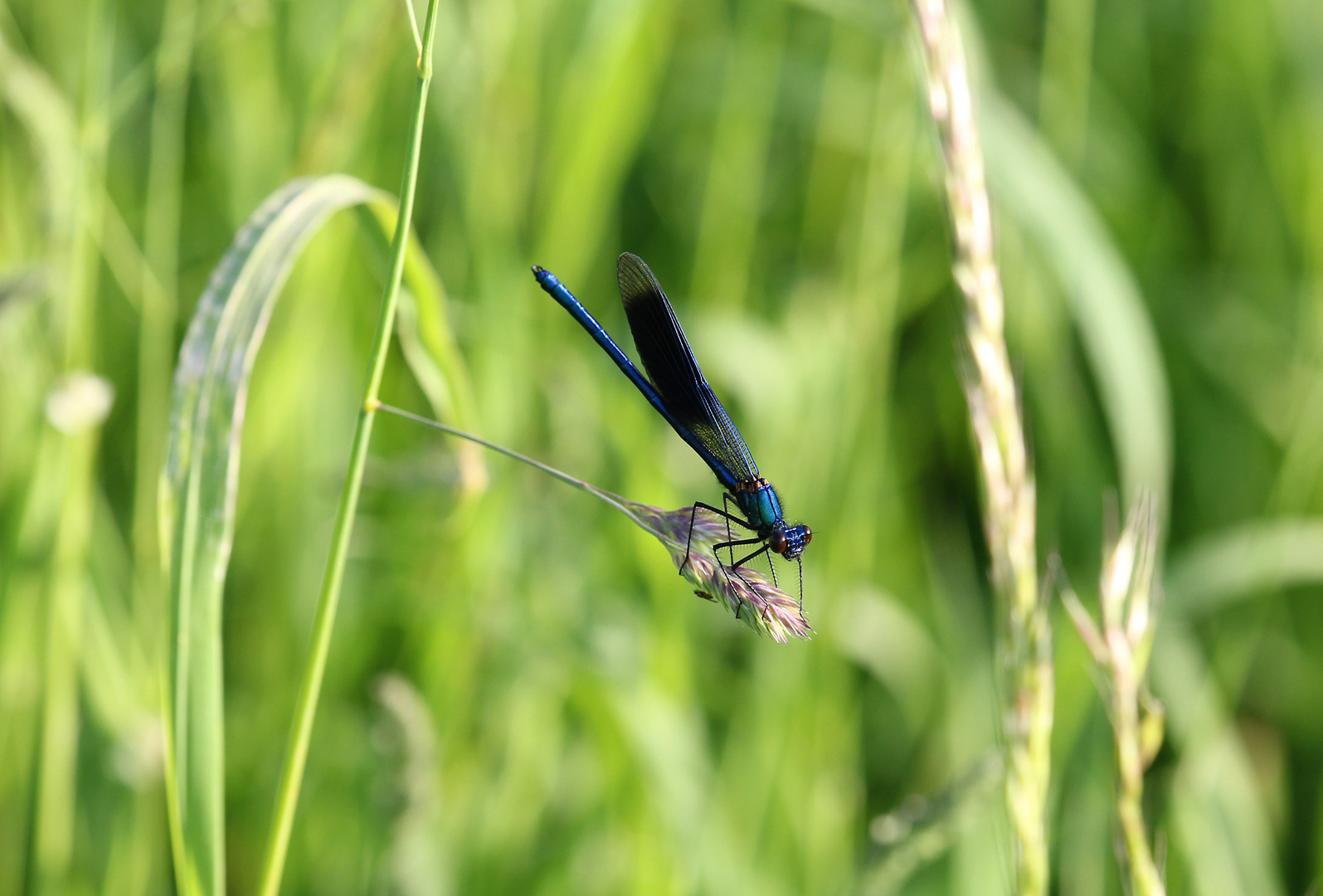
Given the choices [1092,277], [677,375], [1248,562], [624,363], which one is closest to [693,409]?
[677,375]

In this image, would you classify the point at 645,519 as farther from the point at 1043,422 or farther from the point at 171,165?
the point at 1043,422

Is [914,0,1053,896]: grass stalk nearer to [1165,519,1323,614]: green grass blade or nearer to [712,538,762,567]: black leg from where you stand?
[712,538,762,567]: black leg

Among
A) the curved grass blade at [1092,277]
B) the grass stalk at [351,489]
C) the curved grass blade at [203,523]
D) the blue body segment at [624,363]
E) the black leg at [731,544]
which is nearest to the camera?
the grass stalk at [351,489]

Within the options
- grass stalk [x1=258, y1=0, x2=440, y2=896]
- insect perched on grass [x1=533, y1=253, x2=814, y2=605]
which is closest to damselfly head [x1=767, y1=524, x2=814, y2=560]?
insect perched on grass [x1=533, y1=253, x2=814, y2=605]

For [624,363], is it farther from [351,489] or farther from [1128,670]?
[1128,670]

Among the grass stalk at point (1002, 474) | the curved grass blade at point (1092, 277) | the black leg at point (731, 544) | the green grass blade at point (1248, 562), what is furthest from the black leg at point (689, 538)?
the green grass blade at point (1248, 562)

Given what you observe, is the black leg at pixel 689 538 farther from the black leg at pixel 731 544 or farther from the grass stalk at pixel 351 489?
the grass stalk at pixel 351 489
